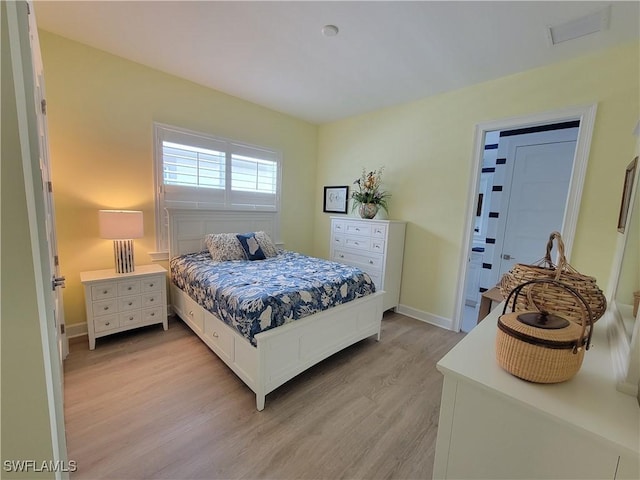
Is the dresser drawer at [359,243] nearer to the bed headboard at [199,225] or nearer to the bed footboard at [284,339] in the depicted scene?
the bed footboard at [284,339]

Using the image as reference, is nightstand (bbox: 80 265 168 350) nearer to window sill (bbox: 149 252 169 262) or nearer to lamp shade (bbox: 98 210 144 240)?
window sill (bbox: 149 252 169 262)

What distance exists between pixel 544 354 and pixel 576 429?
0.58 feet

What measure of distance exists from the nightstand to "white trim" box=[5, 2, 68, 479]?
2.00m

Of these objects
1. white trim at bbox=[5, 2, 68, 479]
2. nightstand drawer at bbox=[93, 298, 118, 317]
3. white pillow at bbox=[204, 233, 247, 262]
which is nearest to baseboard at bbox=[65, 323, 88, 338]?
nightstand drawer at bbox=[93, 298, 118, 317]

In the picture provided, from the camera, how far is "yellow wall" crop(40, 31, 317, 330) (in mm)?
2365

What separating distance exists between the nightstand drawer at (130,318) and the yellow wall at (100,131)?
476 millimetres

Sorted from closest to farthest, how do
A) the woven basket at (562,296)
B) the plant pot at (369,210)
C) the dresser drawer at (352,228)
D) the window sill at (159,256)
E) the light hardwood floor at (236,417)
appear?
the woven basket at (562,296) < the light hardwood floor at (236,417) < the window sill at (159,256) < the dresser drawer at (352,228) < the plant pot at (369,210)

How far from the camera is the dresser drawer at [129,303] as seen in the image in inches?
98.7

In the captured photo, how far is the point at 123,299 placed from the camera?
99.2 inches

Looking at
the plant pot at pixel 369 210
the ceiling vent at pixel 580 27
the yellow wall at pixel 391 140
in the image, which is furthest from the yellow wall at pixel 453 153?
the ceiling vent at pixel 580 27

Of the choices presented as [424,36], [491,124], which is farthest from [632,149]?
[424,36]

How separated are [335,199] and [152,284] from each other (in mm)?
2700

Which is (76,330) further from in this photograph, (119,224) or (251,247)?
(251,247)

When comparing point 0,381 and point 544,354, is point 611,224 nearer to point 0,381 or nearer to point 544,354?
point 544,354
